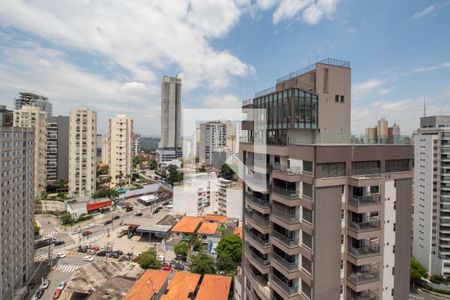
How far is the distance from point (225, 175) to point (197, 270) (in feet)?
75.2

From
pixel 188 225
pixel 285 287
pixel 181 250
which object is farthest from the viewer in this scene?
pixel 188 225

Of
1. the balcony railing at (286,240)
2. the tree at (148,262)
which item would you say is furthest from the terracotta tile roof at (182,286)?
the balcony railing at (286,240)

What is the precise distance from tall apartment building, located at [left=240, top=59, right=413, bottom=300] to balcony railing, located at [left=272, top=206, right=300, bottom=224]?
0.03 metres

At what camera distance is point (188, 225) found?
1085 inches

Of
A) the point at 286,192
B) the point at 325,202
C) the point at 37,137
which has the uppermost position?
the point at 37,137

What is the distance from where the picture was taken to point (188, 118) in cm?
1097

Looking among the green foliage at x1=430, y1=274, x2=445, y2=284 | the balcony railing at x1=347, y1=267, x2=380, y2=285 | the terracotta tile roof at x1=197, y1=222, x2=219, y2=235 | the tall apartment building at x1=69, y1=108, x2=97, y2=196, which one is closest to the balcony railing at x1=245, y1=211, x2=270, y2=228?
the balcony railing at x1=347, y1=267, x2=380, y2=285

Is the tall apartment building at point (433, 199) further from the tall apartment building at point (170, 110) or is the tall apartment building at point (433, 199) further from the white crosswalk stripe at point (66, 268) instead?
the tall apartment building at point (170, 110)

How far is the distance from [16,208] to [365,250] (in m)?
22.0

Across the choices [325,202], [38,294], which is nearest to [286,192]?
[325,202]

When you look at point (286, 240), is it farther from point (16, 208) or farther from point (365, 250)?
point (16, 208)

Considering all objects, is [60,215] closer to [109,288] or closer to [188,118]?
Answer: [109,288]

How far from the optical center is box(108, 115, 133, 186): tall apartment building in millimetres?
46719

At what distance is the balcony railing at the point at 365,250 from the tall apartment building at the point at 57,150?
160 ft
